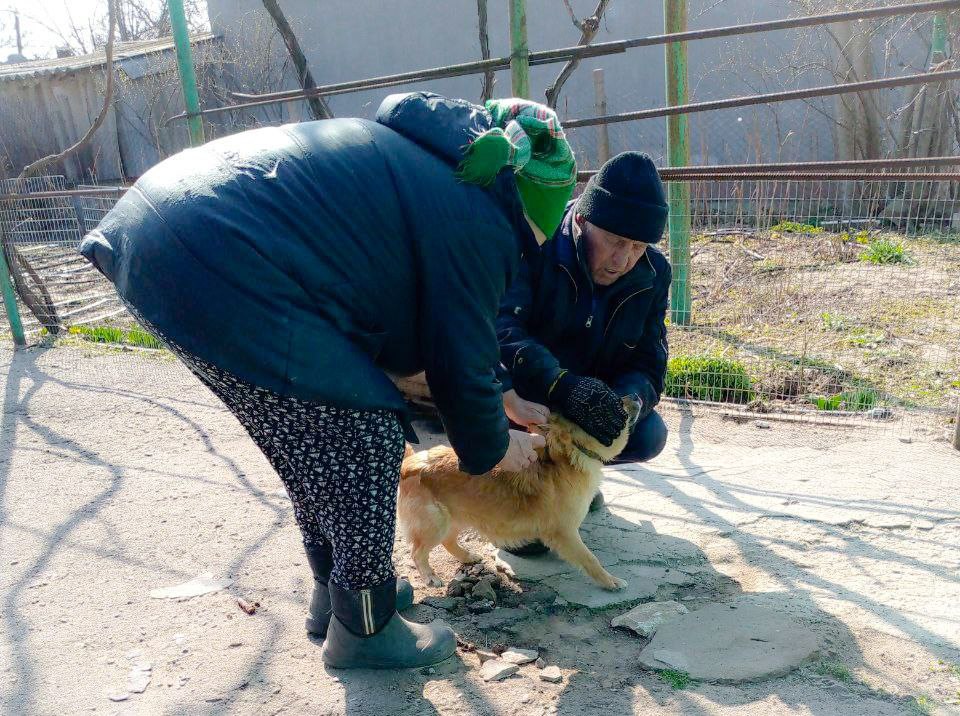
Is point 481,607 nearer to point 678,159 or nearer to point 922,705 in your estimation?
point 922,705

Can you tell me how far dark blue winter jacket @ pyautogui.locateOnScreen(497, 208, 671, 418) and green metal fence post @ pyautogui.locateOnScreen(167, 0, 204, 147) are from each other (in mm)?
4228

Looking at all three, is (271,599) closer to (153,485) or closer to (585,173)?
(153,485)

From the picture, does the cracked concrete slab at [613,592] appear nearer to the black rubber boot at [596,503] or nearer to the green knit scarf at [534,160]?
the black rubber boot at [596,503]

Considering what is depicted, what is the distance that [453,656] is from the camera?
2717 millimetres

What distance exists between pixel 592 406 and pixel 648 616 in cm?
79

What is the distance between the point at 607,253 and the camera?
3.01 m

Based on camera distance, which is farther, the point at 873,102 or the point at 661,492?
the point at 873,102

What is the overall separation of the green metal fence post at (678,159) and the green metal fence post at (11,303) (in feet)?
19.2

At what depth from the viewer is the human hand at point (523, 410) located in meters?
3.08

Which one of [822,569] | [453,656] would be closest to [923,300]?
[822,569]

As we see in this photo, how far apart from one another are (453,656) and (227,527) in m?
1.54

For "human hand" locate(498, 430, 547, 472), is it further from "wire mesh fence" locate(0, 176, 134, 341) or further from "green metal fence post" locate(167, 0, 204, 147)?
"wire mesh fence" locate(0, 176, 134, 341)

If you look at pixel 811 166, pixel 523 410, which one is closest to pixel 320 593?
pixel 523 410

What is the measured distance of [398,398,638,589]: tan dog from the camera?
10.2ft
